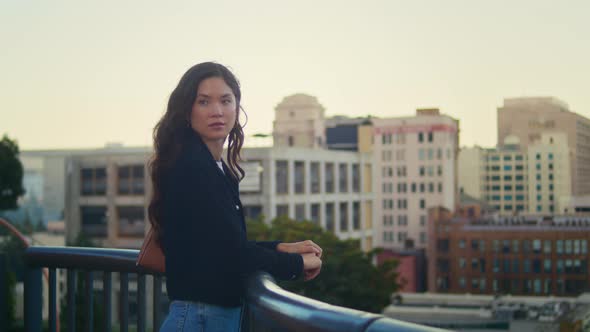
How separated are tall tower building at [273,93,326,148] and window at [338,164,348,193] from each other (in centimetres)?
2466

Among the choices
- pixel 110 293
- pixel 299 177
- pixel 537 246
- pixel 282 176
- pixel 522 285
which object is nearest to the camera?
pixel 110 293

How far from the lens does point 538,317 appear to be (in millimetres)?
62781

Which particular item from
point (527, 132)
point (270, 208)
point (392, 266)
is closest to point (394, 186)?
point (527, 132)

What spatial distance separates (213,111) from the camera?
8.33ft

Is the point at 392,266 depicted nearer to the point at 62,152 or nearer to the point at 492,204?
the point at 62,152

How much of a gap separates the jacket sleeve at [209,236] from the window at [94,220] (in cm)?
4620

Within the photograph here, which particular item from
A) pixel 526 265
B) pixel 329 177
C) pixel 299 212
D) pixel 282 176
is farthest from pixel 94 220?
pixel 526 265

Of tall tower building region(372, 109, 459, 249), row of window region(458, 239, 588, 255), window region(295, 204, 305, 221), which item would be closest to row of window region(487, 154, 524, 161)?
tall tower building region(372, 109, 459, 249)

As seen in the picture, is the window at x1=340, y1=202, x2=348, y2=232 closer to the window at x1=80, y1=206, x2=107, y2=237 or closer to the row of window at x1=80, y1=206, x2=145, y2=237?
the row of window at x1=80, y1=206, x2=145, y2=237

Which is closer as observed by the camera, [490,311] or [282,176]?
[282,176]

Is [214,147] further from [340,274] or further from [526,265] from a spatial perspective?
[526,265]

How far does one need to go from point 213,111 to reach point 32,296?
4.51 feet

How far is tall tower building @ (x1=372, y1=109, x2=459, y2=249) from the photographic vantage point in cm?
8856

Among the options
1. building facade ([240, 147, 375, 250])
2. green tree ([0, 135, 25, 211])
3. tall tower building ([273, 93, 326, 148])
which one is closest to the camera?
green tree ([0, 135, 25, 211])
